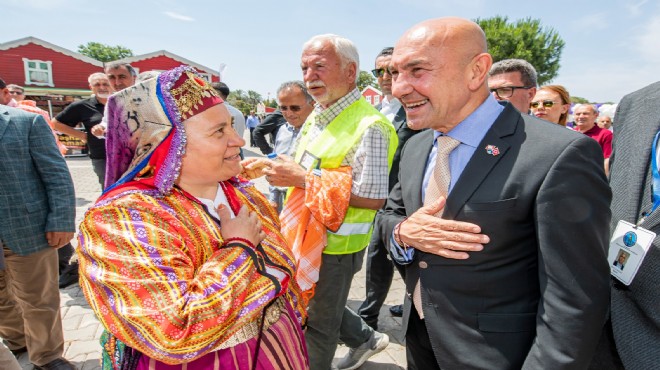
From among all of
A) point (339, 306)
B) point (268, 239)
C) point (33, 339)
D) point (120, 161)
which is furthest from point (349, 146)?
point (33, 339)

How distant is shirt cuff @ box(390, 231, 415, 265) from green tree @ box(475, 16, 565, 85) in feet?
135

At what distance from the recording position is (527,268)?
1340mm

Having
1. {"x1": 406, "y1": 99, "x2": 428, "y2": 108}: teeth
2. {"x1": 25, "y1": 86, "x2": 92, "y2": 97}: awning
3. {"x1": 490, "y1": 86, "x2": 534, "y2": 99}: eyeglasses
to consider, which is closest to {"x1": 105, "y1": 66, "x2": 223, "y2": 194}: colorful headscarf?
{"x1": 406, "y1": 99, "x2": 428, "y2": 108}: teeth

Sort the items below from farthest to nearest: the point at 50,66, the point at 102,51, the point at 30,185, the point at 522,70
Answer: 1. the point at 102,51
2. the point at 50,66
3. the point at 522,70
4. the point at 30,185

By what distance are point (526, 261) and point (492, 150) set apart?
17.0 inches

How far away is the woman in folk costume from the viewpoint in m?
1.14

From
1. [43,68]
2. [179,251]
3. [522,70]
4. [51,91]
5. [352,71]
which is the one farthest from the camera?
[43,68]

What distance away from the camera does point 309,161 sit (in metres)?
2.38

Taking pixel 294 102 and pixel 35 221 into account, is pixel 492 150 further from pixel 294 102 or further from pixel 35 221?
pixel 35 221

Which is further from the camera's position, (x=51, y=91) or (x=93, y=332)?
(x=51, y=91)

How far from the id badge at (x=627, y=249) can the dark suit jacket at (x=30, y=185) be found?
3.43 meters

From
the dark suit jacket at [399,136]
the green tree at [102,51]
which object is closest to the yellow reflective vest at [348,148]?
the dark suit jacket at [399,136]

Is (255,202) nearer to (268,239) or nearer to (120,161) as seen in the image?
(268,239)

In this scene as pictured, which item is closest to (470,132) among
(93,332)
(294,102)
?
(294,102)
